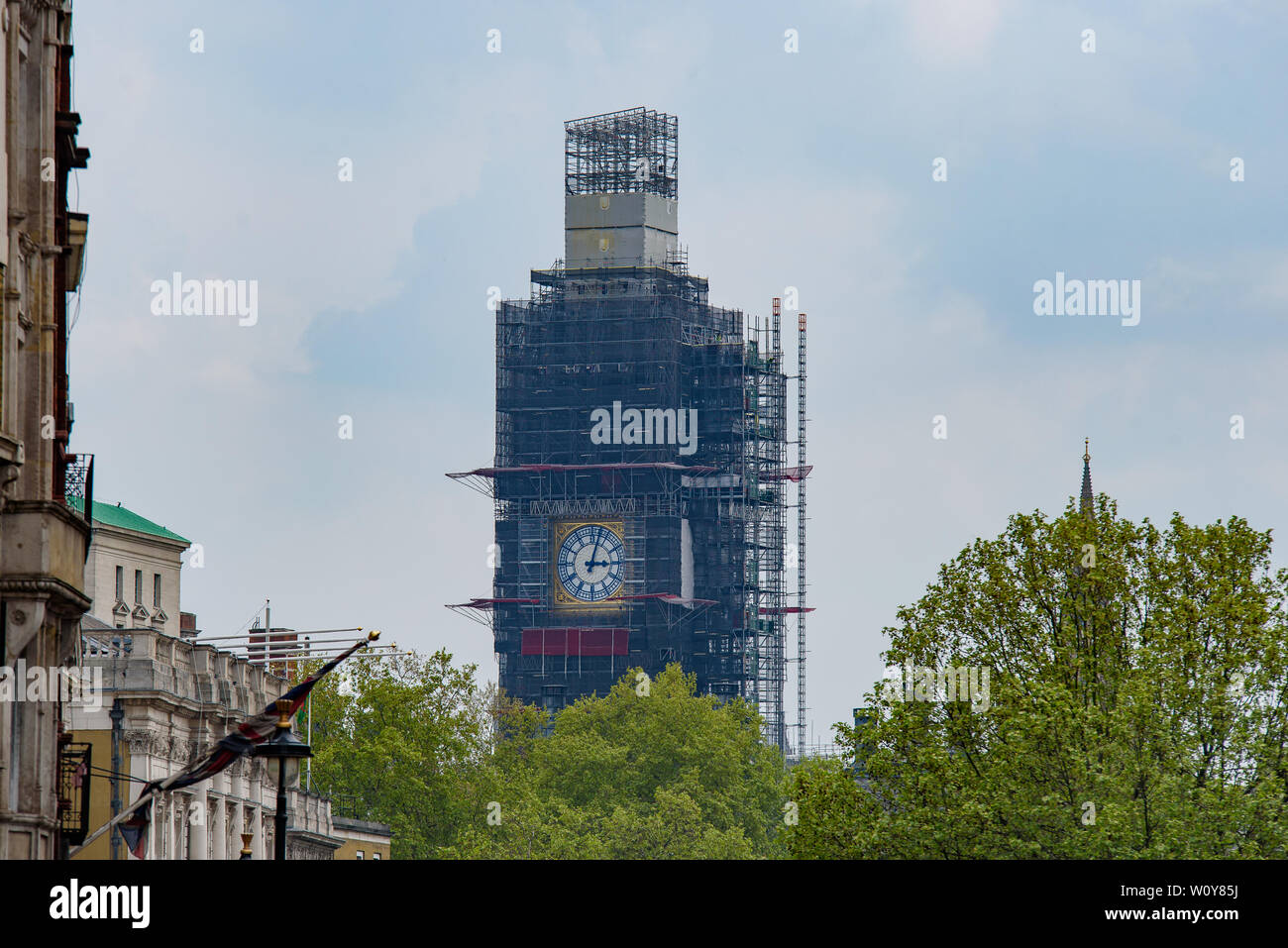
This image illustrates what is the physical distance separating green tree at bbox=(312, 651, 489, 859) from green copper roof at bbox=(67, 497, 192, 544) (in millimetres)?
18769

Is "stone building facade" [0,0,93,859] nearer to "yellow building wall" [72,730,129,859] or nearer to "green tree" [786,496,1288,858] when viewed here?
"green tree" [786,496,1288,858]

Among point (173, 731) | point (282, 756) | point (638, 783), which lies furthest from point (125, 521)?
point (282, 756)

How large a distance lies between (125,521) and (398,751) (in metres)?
26.8

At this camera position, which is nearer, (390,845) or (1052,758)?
(1052,758)

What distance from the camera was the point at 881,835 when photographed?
224 ft

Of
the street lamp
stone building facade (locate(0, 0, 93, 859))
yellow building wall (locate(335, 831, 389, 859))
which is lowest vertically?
yellow building wall (locate(335, 831, 389, 859))

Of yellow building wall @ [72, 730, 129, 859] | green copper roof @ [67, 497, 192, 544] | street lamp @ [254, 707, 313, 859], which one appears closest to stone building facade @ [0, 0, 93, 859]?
street lamp @ [254, 707, 313, 859]

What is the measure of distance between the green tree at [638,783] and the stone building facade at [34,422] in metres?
98.2

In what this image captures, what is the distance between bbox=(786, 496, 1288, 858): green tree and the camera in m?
63.7

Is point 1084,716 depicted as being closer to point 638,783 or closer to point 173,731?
point 173,731

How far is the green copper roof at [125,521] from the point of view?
115938 millimetres
